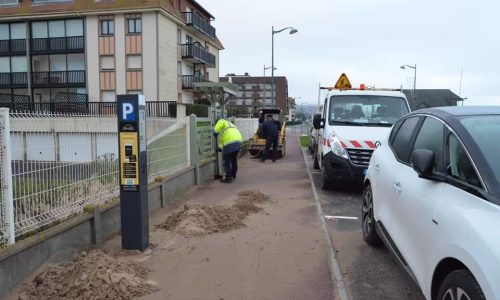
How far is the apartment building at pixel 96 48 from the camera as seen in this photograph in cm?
3762

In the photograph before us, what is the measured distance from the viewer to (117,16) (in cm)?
3797

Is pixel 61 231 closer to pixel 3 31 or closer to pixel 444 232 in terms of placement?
pixel 444 232

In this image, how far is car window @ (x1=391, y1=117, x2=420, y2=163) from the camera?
15.6 ft

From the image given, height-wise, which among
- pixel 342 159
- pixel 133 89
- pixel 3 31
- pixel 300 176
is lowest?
pixel 300 176

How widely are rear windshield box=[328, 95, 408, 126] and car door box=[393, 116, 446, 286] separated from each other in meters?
6.04

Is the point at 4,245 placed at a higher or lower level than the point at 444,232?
lower

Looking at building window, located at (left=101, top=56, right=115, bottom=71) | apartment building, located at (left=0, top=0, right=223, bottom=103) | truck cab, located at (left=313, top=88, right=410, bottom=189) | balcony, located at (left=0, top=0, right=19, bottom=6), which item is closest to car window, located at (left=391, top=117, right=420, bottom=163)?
truck cab, located at (left=313, top=88, right=410, bottom=189)

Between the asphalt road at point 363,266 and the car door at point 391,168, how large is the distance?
535 mm

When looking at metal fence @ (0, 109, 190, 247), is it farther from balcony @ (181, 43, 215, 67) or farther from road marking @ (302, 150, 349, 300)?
balcony @ (181, 43, 215, 67)

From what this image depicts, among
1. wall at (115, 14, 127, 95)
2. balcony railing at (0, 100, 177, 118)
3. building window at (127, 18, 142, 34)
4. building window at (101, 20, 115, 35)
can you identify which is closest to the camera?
balcony railing at (0, 100, 177, 118)

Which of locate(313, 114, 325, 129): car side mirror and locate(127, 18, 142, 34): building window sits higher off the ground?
locate(127, 18, 142, 34): building window

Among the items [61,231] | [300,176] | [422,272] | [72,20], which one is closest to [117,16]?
[72,20]

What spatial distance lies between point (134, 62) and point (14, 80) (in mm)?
12423

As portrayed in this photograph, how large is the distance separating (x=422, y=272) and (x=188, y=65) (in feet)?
143
